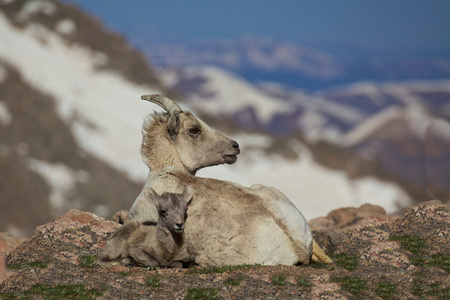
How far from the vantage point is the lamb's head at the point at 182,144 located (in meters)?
14.1

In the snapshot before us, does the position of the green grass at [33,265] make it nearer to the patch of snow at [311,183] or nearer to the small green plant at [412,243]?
the small green plant at [412,243]

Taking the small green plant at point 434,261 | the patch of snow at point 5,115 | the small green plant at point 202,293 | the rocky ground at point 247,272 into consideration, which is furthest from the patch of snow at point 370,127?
the small green plant at point 202,293

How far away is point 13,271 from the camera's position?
11570 millimetres

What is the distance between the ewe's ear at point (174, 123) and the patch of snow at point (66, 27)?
44688 millimetres

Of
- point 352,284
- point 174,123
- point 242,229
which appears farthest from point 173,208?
point 352,284

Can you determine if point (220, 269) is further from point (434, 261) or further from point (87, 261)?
point (434, 261)

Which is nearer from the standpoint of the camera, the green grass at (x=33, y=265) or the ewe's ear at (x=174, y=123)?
the green grass at (x=33, y=265)

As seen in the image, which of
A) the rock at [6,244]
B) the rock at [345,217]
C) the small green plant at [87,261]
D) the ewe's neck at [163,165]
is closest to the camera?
the small green plant at [87,261]

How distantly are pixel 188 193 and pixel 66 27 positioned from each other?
4799 cm

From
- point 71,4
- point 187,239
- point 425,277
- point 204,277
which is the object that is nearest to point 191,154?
point 187,239

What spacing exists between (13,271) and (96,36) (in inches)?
1843

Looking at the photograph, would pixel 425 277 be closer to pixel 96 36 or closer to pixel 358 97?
pixel 96 36

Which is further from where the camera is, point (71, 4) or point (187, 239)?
point (71, 4)

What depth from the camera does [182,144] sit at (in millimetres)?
14141
